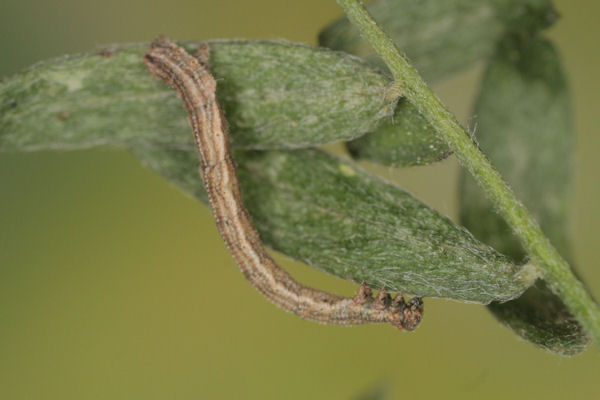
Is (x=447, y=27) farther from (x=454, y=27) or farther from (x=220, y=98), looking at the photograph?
(x=220, y=98)

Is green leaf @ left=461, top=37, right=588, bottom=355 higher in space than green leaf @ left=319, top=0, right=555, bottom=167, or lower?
lower

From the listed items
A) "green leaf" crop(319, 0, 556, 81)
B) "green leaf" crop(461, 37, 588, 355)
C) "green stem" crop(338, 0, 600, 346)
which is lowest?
"green stem" crop(338, 0, 600, 346)

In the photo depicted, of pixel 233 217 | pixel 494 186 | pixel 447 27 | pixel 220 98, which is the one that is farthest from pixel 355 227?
pixel 447 27

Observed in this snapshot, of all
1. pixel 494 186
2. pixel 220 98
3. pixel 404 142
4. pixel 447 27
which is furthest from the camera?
pixel 447 27

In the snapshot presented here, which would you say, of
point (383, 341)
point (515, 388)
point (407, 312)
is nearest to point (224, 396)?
point (383, 341)

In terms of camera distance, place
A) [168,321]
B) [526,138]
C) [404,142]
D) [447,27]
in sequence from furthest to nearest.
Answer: [168,321]
[526,138]
[447,27]
[404,142]

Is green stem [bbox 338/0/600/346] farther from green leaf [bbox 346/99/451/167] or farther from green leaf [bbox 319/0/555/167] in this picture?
green leaf [bbox 319/0/555/167]

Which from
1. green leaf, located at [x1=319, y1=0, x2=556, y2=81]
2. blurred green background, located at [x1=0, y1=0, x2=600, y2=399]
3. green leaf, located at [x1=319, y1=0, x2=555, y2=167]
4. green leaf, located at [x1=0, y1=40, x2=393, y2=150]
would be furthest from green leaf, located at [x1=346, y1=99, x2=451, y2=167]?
blurred green background, located at [x1=0, y1=0, x2=600, y2=399]
